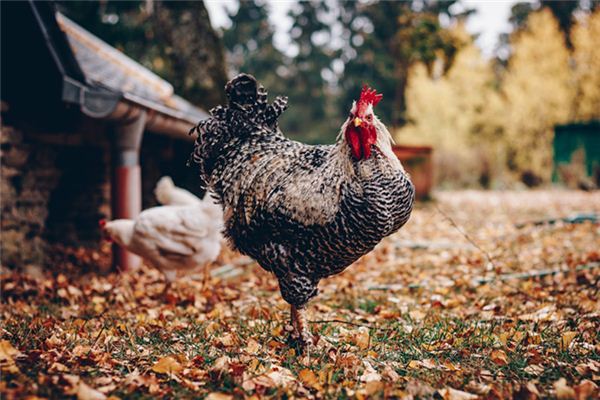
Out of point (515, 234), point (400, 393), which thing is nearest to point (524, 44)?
point (515, 234)

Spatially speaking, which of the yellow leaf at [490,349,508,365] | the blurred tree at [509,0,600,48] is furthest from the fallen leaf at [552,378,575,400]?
the blurred tree at [509,0,600,48]

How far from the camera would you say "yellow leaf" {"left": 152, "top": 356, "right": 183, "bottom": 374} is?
9.81ft

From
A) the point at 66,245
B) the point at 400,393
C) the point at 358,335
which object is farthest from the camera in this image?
the point at 66,245

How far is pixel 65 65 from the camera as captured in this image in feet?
18.6

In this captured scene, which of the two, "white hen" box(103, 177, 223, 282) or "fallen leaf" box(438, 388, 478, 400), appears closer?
"fallen leaf" box(438, 388, 478, 400)

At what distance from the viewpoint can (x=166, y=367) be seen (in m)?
3.01

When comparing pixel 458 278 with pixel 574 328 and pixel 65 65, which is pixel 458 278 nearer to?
pixel 574 328

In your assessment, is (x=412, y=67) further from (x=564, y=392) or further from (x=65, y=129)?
(x=564, y=392)

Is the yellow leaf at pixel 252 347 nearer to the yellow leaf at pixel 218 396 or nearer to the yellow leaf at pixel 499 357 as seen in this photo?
the yellow leaf at pixel 218 396

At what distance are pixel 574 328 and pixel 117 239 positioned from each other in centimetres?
450

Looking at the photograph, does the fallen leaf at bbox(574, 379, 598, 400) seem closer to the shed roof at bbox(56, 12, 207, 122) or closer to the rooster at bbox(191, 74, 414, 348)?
the rooster at bbox(191, 74, 414, 348)

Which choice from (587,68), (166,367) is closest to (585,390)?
(166,367)

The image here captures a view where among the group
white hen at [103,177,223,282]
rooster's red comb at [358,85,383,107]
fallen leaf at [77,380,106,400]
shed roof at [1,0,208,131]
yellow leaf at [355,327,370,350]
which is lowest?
yellow leaf at [355,327,370,350]

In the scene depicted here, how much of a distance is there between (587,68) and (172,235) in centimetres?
2245
